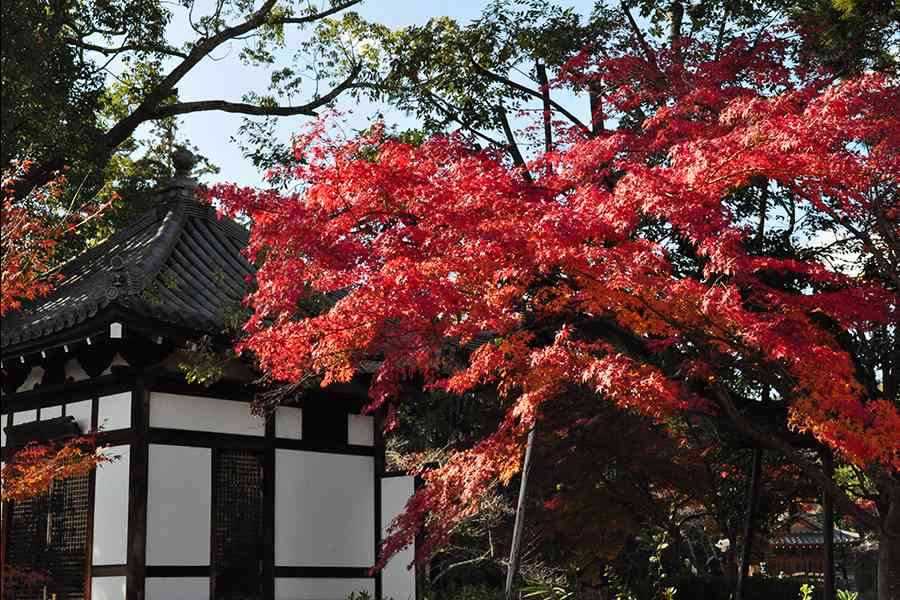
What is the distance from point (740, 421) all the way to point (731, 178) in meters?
2.77

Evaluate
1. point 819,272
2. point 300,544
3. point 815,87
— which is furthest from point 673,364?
point 300,544

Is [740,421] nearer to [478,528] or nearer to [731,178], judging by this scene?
[731,178]

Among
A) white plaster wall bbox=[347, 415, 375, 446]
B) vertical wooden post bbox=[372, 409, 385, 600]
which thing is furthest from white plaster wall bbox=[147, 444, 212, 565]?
vertical wooden post bbox=[372, 409, 385, 600]

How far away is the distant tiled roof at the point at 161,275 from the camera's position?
1009 cm

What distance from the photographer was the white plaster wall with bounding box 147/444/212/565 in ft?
33.4

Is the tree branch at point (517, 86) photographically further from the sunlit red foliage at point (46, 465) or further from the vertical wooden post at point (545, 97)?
the sunlit red foliage at point (46, 465)

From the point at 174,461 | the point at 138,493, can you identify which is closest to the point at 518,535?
the point at 174,461

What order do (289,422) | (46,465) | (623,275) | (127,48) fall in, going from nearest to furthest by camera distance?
1. (623,275)
2. (46,465)
3. (289,422)
4. (127,48)

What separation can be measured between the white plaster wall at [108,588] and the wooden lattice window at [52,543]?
9.8 inches

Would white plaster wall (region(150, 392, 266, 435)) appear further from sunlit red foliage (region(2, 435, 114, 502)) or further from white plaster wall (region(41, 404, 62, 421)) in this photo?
white plaster wall (region(41, 404, 62, 421))

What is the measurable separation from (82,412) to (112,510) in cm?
119

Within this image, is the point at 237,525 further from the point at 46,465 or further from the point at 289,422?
the point at 46,465

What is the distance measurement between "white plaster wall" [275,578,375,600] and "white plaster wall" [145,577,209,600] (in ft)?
3.43

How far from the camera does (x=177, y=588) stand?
10.2 metres
